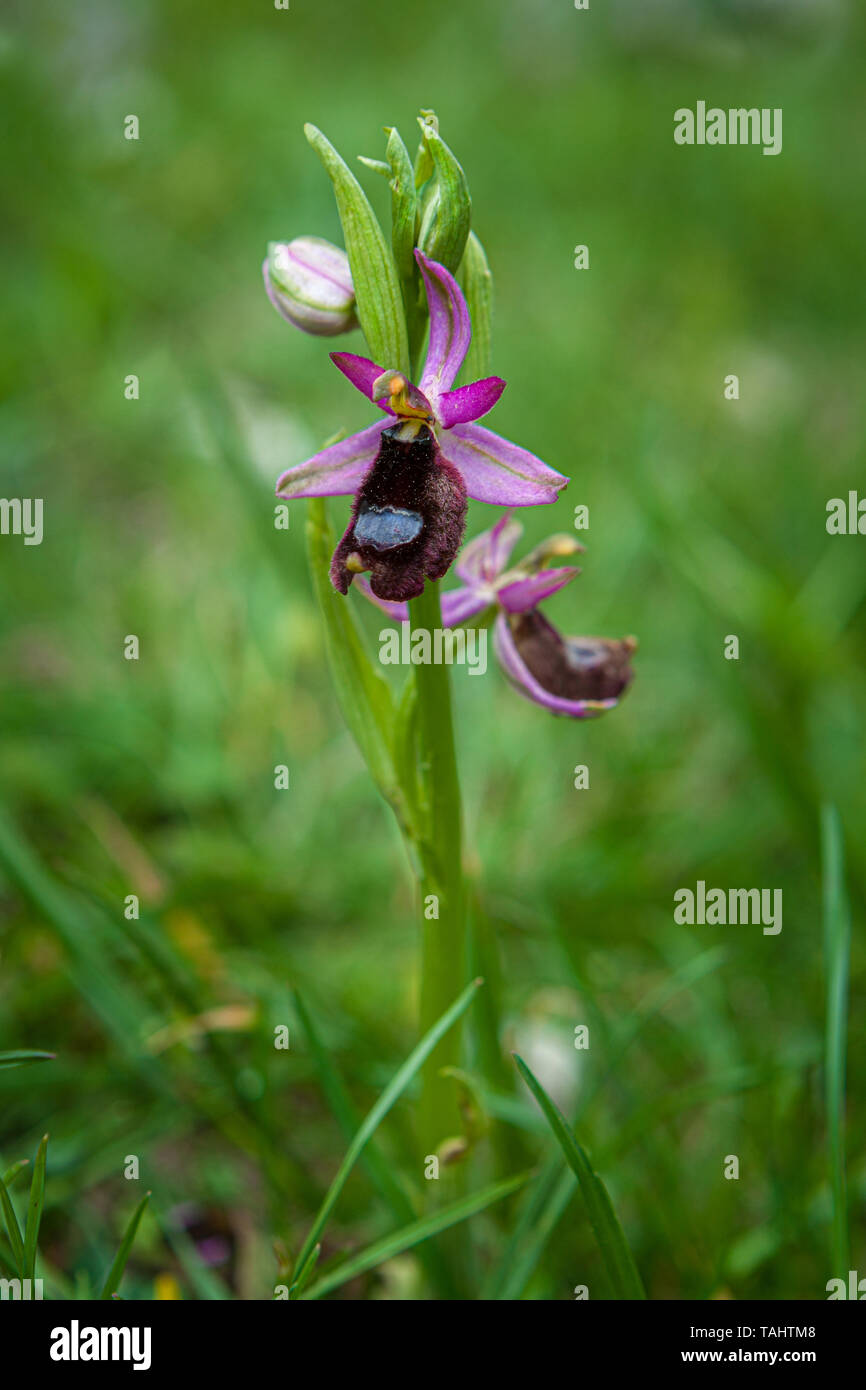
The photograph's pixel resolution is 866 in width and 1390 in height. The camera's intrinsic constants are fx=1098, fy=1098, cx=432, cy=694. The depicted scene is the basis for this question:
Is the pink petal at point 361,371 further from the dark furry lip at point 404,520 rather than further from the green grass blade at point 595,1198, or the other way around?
the green grass blade at point 595,1198

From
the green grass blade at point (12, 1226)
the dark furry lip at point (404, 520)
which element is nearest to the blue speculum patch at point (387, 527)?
the dark furry lip at point (404, 520)

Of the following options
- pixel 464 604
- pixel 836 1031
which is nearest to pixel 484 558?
pixel 464 604

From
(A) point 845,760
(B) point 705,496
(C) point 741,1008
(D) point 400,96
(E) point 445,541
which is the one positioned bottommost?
(C) point 741,1008

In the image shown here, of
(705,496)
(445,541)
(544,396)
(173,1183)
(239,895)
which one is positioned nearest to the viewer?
(445,541)

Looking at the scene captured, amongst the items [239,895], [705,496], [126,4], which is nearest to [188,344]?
[705,496]

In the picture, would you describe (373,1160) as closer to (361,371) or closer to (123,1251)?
(123,1251)

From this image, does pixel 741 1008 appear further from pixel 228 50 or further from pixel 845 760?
pixel 228 50
